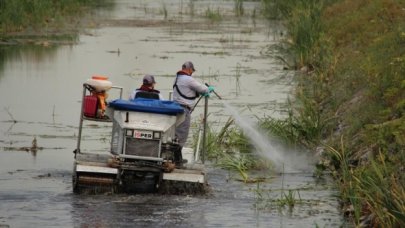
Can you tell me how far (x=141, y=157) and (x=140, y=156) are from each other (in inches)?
0.9

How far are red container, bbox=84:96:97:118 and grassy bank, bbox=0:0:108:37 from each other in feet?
67.7

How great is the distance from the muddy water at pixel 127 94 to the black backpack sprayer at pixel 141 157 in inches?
7.3

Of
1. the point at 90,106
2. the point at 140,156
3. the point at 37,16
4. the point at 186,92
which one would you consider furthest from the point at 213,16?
the point at 140,156

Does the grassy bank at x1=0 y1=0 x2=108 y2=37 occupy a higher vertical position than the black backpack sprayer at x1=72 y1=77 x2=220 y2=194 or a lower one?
higher

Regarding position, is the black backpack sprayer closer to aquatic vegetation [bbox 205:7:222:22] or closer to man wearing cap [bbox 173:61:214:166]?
man wearing cap [bbox 173:61:214:166]

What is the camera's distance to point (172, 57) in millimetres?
31484

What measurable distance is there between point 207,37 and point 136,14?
8383 millimetres

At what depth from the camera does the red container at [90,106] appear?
1480 cm

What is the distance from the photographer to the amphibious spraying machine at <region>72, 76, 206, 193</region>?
13.8m

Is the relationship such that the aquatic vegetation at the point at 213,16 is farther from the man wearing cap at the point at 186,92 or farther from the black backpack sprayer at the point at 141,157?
the black backpack sprayer at the point at 141,157

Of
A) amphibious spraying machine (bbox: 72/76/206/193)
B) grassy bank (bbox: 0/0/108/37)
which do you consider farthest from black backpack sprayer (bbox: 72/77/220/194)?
grassy bank (bbox: 0/0/108/37)

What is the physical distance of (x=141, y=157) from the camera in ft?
45.5

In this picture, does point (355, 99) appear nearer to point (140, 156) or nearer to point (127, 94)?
point (127, 94)

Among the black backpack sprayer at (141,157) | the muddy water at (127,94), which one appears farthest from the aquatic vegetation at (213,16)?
the black backpack sprayer at (141,157)
